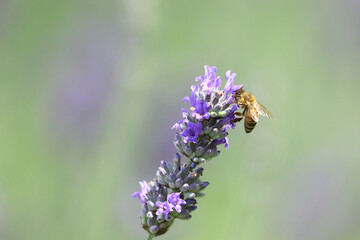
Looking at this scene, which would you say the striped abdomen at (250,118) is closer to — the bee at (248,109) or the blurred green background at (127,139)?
the bee at (248,109)

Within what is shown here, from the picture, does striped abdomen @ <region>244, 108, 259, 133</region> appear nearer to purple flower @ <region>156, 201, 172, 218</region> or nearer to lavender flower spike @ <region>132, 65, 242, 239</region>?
lavender flower spike @ <region>132, 65, 242, 239</region>

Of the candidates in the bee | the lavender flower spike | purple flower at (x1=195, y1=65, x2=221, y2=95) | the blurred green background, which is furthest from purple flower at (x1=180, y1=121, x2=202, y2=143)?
the blurred green background

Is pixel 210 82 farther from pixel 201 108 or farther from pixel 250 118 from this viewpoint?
pixel 250 118

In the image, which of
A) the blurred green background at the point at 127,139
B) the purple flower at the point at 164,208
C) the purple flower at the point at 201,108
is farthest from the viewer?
the blurred green background at the point at 127,139

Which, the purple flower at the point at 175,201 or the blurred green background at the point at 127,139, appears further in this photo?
the blurred green background at the point at 127,139

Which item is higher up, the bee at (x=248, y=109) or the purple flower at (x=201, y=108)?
the bee at (x=248, y=109)

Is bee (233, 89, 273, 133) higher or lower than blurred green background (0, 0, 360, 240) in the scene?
lower

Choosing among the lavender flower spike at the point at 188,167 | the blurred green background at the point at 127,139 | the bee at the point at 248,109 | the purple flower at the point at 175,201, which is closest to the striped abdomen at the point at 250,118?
the bee at the point at 248,109
